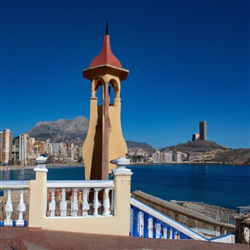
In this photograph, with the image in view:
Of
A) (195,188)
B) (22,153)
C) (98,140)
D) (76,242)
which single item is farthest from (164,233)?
(22,153)

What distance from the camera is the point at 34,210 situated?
4438 millimetres

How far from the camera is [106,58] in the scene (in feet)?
20.7

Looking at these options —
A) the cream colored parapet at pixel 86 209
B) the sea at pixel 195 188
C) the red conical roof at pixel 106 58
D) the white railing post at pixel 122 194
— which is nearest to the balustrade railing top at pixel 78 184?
the cream colored parapet at pixel 86 209

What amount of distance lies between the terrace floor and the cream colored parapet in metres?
0.13

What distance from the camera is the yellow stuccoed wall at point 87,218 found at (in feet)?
14.6

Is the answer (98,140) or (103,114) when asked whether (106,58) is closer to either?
(103,114)

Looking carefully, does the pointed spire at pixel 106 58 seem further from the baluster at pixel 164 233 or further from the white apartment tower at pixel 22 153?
the white apartment tower at pixel 22 153

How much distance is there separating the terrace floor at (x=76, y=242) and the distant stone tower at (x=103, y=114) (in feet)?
6.12

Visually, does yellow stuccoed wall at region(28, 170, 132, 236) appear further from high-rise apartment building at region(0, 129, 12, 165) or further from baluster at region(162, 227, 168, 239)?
high-rise apartment building at region(0, 129, 12, 165)

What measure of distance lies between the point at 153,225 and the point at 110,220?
3.29 feet

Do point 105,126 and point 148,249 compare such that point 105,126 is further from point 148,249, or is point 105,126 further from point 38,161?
point 148,249

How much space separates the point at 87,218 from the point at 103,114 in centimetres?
228

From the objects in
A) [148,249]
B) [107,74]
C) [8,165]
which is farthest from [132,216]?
[8,165]

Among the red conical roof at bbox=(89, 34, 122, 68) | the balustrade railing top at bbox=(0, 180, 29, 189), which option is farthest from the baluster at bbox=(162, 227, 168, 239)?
the red conical roof at bbox=(89, 34, 122, 68)
